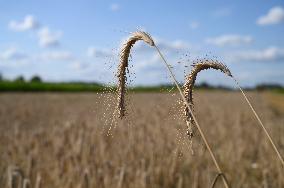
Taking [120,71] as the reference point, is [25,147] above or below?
below

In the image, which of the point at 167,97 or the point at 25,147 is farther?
the point at 25,147

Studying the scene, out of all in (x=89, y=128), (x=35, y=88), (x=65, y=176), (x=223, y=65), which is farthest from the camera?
(x=35, y=88)

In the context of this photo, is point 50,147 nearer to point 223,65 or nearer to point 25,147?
point 25,147

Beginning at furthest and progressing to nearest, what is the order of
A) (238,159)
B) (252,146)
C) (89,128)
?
(89,128), (252,146), (238,159)

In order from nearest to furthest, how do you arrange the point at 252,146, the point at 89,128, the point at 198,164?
1. the point at 198,164
2. the point at 252,146
3. the point at 89,128

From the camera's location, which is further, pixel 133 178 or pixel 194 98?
pixel 133 178

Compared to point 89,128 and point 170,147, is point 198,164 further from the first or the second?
point 89,128

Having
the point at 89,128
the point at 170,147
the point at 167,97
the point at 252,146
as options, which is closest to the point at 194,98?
the point at 167,97

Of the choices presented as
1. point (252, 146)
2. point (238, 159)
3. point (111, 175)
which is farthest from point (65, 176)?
point (252, 146)

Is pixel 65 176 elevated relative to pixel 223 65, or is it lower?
lower
